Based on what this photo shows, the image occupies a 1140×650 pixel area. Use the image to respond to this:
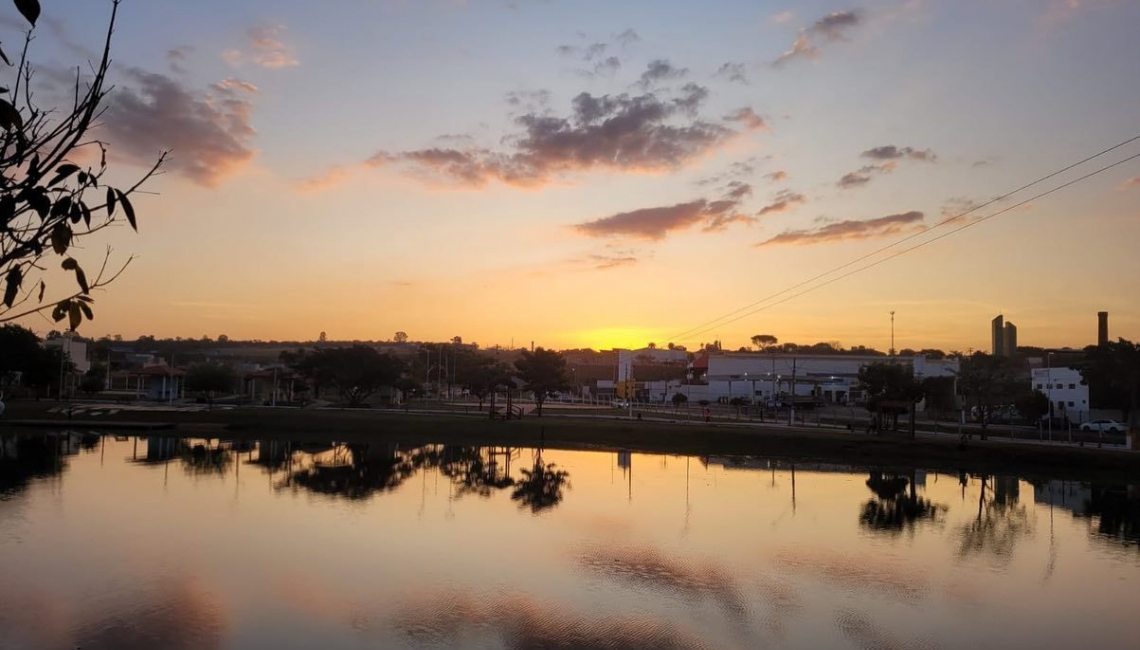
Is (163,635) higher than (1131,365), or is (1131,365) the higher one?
(1131,365)

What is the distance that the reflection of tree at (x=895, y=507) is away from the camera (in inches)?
945

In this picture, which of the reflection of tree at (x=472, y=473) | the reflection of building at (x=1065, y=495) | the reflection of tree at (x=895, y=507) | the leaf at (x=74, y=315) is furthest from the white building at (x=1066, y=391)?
the leaf at (x=74, y=315)

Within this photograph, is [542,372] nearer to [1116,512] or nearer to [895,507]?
[895,507]

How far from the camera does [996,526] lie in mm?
24266

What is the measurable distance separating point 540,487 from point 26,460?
75.1 feet

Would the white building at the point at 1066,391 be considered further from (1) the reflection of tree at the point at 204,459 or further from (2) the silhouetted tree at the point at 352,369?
(1) the reflection of tree at the point at 204,459

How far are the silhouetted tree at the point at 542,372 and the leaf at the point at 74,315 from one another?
57.9 m

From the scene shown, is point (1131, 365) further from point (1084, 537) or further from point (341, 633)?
point (341, 633)

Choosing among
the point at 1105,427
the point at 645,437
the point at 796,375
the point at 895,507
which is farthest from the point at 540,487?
the point at 796,375

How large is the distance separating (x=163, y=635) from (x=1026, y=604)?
50.9ft

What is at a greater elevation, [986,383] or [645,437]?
[986,383]

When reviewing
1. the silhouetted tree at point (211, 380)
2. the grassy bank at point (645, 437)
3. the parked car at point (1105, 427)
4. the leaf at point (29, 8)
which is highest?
the leaf at point (29, 8)

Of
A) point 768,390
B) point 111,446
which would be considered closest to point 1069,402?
point 768,390

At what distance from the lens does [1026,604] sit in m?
15.7
